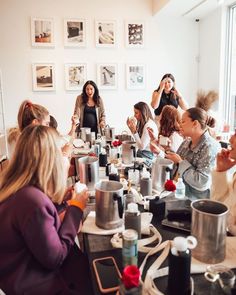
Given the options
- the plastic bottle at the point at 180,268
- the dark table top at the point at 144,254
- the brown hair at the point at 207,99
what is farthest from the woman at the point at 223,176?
the brown hair at the point at 207,99

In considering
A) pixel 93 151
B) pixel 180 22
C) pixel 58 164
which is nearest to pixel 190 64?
pixel 180 22

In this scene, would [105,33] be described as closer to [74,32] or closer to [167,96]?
[74,32]

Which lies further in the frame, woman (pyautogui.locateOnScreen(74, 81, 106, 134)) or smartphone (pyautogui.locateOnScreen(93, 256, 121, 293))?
woman (pyautogui.locateOnScreen(74, 81, 106, 134))

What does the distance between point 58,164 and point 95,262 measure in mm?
395

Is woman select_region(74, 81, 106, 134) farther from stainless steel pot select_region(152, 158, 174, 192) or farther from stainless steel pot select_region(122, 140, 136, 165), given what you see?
stainless steel pot select_region(152, 158, 174, 192)

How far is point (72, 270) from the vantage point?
1.17 meters

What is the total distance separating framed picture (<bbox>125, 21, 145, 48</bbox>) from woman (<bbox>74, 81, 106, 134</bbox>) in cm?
129

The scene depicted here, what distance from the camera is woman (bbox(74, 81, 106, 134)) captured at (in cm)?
366

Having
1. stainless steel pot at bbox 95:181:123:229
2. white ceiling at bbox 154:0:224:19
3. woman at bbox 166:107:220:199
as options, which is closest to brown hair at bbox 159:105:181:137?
woman at bbox 166:107:220:199

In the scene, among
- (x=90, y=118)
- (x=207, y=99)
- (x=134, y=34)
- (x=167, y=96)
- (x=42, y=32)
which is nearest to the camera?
(x=90, y=118)

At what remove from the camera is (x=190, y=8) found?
13.9ft

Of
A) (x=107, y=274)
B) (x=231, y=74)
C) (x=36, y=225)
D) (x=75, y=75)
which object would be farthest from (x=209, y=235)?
(x=75, y=75)

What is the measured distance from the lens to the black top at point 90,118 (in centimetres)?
365

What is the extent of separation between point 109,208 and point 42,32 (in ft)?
12.4
